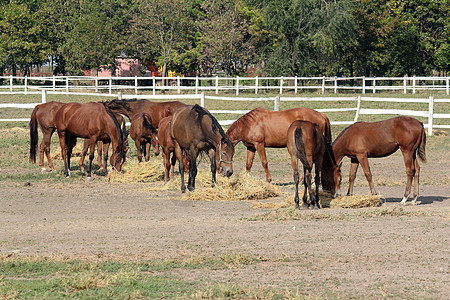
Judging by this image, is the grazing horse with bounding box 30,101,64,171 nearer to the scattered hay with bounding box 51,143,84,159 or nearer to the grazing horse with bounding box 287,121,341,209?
the scattered hay with bounding box 51,143,84,159

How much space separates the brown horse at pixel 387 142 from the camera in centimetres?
1295

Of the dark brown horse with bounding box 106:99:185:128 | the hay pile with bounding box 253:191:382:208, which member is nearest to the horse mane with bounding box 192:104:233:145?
the hay pile with bounding box 253:191:382:208

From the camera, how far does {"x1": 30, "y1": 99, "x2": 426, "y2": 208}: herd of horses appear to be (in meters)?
12.3

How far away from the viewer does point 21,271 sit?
781 cm

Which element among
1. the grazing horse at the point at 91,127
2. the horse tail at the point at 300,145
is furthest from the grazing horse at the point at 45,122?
the horse tail at the point at 300,145

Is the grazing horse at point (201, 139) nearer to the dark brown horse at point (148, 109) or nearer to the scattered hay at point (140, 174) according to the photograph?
the scattered hay at point (140, 174)

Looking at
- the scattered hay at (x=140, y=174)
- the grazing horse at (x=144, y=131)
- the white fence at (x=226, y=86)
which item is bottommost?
the scattered hay at (x=140, y=174)

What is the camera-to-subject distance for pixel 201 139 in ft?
46.5

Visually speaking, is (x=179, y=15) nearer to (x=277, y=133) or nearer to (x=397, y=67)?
(x=397, y=67)

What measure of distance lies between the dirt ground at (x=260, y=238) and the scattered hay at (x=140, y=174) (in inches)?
84.7

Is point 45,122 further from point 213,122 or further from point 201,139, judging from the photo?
point 213,122

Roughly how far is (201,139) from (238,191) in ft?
4.56

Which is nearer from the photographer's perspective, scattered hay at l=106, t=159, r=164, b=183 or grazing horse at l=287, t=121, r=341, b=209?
grazing horse at l=287, t=121, r=341, b=209

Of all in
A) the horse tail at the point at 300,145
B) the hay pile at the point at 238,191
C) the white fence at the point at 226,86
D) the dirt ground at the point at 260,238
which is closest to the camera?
the dirt ground at the point at 260,238
